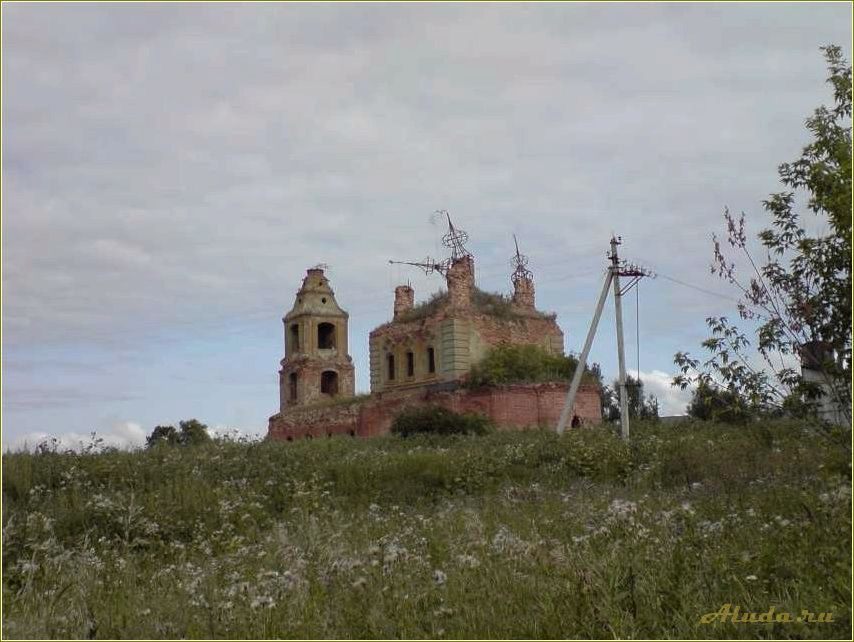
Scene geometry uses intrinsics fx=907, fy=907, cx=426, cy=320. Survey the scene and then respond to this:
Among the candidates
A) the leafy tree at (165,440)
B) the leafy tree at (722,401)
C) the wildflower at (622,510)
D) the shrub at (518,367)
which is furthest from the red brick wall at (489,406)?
the leafy tree at (722,401)

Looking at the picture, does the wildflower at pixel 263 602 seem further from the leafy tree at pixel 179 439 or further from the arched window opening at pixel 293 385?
the arched window opening at pixel 293 385

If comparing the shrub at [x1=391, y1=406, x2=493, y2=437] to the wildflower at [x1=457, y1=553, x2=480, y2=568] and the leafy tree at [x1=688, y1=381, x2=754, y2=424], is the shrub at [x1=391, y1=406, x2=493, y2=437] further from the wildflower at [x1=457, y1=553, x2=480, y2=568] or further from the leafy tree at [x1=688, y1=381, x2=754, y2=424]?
the wildflower at [x1=457, y1=553, x2=480, y2=568]

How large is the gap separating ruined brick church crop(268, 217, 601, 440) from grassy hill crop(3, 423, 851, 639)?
17.2 meters

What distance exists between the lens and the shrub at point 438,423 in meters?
26.2

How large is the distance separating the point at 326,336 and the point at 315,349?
1.71 m

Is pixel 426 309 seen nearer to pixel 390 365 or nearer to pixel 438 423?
pixel 390 365

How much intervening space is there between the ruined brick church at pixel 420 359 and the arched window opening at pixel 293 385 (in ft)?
0.21

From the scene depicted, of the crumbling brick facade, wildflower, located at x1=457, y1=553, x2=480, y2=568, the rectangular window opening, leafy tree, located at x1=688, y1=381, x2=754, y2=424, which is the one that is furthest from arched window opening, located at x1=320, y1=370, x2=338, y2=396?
wildflower, located at x1=457, y1=553, x2=480, y2=568

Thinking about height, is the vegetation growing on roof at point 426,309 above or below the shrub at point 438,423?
above

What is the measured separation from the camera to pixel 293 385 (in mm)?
40594

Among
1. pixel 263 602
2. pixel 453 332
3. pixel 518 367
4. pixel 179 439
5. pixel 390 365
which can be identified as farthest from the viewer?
pixel 390 365

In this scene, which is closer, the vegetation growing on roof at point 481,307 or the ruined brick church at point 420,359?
the ruined brick church at point 420,359

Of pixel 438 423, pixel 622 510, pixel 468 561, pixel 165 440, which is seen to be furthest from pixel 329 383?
pixel 468 561

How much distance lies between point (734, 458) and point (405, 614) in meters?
8.98
